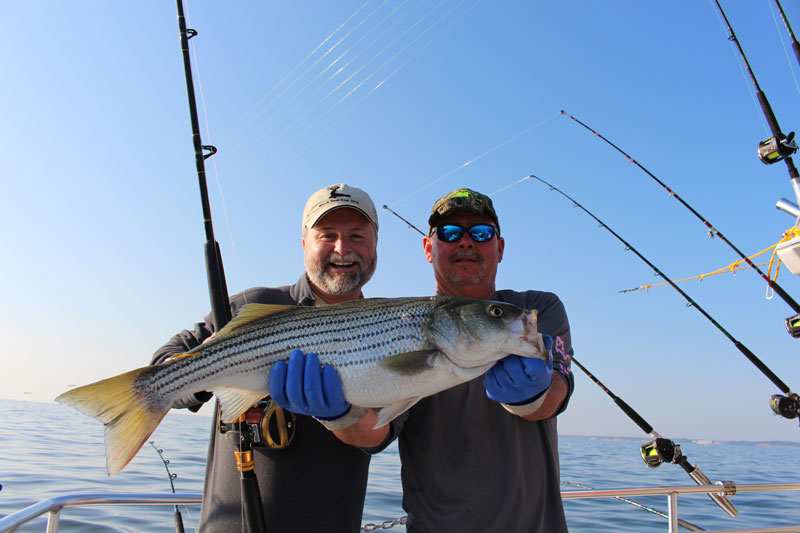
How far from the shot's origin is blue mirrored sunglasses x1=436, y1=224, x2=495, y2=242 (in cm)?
411

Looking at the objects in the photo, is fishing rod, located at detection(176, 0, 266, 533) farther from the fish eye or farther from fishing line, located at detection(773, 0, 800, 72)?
fishing line, located at detection(773, 0, 800, 72)

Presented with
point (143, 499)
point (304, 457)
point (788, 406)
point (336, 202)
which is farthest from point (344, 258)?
point (788, 406)

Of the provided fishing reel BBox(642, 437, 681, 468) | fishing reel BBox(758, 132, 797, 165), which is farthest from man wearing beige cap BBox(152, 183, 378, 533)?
fishing reel BBox(758, 132, 797, 165)

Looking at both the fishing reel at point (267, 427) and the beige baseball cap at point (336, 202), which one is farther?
the beige baseball cap at point (336, 202)

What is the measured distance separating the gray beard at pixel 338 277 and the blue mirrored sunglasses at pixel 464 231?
2.29 ft

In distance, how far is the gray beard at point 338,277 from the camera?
4.03 m

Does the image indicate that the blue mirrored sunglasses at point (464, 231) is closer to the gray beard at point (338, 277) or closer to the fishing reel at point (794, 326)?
the gray beard at point (338, 277)

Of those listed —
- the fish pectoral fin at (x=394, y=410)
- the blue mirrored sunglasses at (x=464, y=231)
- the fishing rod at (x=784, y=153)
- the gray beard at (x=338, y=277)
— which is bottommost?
the fish pectoral fin at (x=394, y=410)

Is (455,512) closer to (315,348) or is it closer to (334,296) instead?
(315,348)

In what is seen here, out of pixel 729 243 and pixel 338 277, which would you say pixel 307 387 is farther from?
pixel 729 243

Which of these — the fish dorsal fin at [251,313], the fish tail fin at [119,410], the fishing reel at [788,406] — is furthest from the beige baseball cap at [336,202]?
the fishing reel at [788,406]

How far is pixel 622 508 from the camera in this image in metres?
12.1

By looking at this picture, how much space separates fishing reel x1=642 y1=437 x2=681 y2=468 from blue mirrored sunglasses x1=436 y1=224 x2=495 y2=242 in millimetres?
3557

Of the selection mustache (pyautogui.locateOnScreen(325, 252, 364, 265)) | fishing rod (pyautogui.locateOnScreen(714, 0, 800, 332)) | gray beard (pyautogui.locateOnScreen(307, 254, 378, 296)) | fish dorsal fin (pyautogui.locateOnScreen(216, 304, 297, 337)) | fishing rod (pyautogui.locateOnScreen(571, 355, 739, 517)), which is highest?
fishing rod (pyautogui.locateOnScreen(714, 0, 800, 332))
